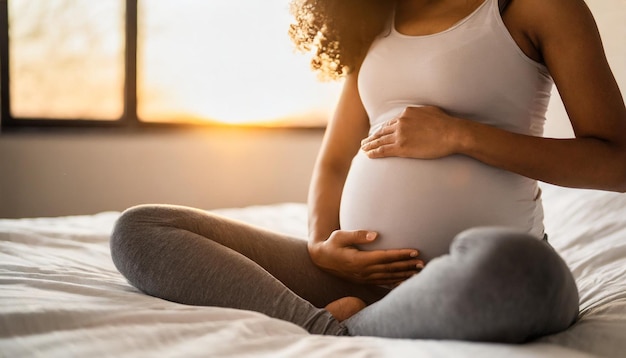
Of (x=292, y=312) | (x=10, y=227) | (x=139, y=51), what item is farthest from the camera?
→ (x=139, y=51)

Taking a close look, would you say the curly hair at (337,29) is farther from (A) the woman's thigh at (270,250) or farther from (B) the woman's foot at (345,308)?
(B) the woman's foot at (345,308)

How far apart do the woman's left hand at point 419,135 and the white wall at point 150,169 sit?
5.60 ft

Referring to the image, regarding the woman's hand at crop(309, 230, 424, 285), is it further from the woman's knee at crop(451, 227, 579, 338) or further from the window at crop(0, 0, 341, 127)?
the window at crop(0, 0, 341, 127)

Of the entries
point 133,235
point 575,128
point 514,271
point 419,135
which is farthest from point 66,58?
point 514,271

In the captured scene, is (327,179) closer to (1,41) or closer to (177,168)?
(177,168)

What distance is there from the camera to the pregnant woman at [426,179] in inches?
34.9

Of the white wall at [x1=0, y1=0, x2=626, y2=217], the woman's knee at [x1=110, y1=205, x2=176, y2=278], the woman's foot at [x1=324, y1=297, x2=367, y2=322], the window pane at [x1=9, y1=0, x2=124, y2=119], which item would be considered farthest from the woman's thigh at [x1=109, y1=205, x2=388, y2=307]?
the window pane at [x1=9, y1=0, x2=124, y2=119]

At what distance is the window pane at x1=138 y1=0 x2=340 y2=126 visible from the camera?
104 inches

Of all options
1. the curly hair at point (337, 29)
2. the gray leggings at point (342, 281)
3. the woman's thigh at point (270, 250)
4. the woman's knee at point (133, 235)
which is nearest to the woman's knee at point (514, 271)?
the gray leggings at point (342, 281)

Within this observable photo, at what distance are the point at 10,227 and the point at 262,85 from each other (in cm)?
161

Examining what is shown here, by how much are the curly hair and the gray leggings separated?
0.39 m

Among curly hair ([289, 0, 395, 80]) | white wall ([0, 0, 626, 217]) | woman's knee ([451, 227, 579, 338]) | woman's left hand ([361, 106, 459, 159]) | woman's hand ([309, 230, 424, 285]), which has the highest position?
curly hair ([289, 0, 395, 80])

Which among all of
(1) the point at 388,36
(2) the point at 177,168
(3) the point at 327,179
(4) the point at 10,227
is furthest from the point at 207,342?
A: (2) the point at 177,168

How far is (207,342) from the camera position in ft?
2.43
